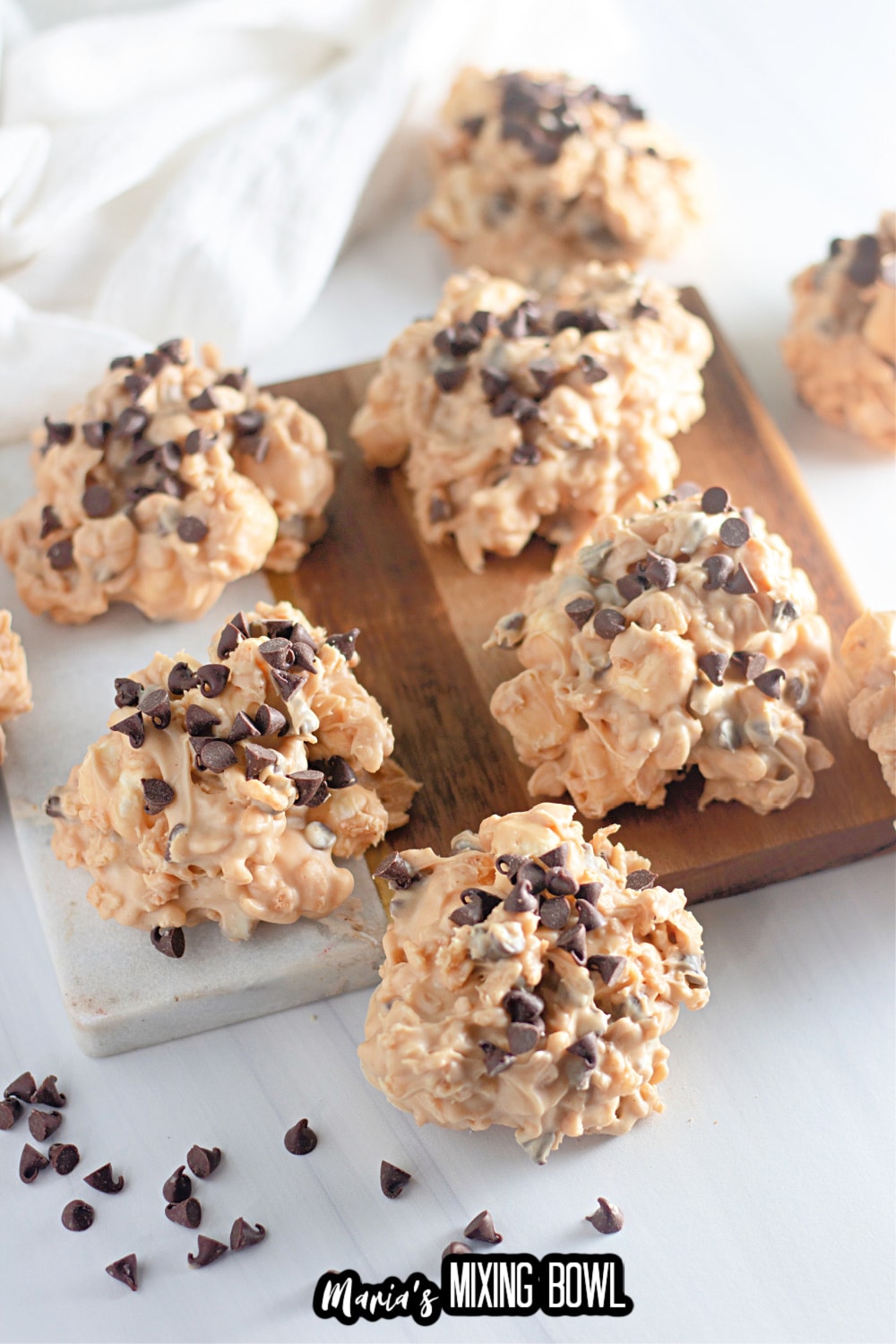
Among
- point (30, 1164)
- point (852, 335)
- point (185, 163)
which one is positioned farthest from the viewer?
point (185, 163)

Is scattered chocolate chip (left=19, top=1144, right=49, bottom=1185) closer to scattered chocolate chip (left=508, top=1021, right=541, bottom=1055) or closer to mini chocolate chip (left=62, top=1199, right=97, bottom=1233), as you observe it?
mini chocolate chip (left=62, top=1199, right=97, bottom=1233)

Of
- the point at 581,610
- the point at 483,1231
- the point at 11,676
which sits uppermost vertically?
the point at 581,610

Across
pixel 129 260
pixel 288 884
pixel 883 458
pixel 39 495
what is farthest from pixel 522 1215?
pixel 129 260

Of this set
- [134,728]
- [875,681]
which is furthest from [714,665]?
[134,728]

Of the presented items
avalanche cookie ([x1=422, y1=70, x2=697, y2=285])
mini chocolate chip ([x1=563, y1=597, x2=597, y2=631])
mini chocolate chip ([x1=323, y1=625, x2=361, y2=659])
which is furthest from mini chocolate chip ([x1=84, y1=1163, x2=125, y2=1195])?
avalanche cookie ([x1=422, y1=70, x2=697, y2=285])

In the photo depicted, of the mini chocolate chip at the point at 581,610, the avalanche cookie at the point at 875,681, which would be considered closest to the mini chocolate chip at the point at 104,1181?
the mini chocolate chip at the point at 581,610

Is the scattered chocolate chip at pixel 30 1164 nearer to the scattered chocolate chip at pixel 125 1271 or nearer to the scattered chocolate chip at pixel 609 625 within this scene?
the scattered chocolate chip at pixel 125 1271

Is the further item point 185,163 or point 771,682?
point 185,163

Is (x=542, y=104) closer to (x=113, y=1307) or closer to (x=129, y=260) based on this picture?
(x=129, y=260)

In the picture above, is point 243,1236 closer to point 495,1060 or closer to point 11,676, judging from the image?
point 495,1060
